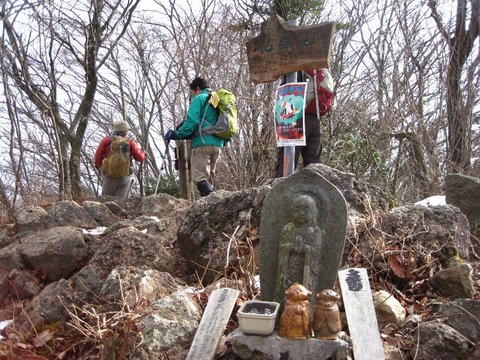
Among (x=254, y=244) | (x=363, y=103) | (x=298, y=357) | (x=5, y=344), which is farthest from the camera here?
(x=363, y=103)

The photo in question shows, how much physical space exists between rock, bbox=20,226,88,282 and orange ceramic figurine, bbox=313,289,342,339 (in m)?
2.69

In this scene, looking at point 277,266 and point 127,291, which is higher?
point 277,266

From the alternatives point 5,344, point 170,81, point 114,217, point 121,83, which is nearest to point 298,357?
point 5,344

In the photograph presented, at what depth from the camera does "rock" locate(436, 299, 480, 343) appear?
269cm

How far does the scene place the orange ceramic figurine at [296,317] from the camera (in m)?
2.39

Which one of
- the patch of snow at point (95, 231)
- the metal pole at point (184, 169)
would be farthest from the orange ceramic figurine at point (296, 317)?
the metal pole at point (184, 169)

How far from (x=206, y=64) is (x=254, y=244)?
7223 mm

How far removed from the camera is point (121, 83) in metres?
16.3

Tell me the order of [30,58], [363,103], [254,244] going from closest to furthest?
[254,244]
[30,58]
[363,103]

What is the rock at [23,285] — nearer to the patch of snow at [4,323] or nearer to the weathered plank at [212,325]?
the patch of snow at [4,323]

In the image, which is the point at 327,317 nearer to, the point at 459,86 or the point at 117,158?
the point at 117,158

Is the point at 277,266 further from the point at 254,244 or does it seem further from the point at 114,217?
the point at 114,217

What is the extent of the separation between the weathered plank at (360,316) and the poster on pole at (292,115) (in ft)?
6.00

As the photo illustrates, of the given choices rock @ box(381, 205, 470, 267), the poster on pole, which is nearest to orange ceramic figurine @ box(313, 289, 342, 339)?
rock @ box(381, 205, 470, 267)
